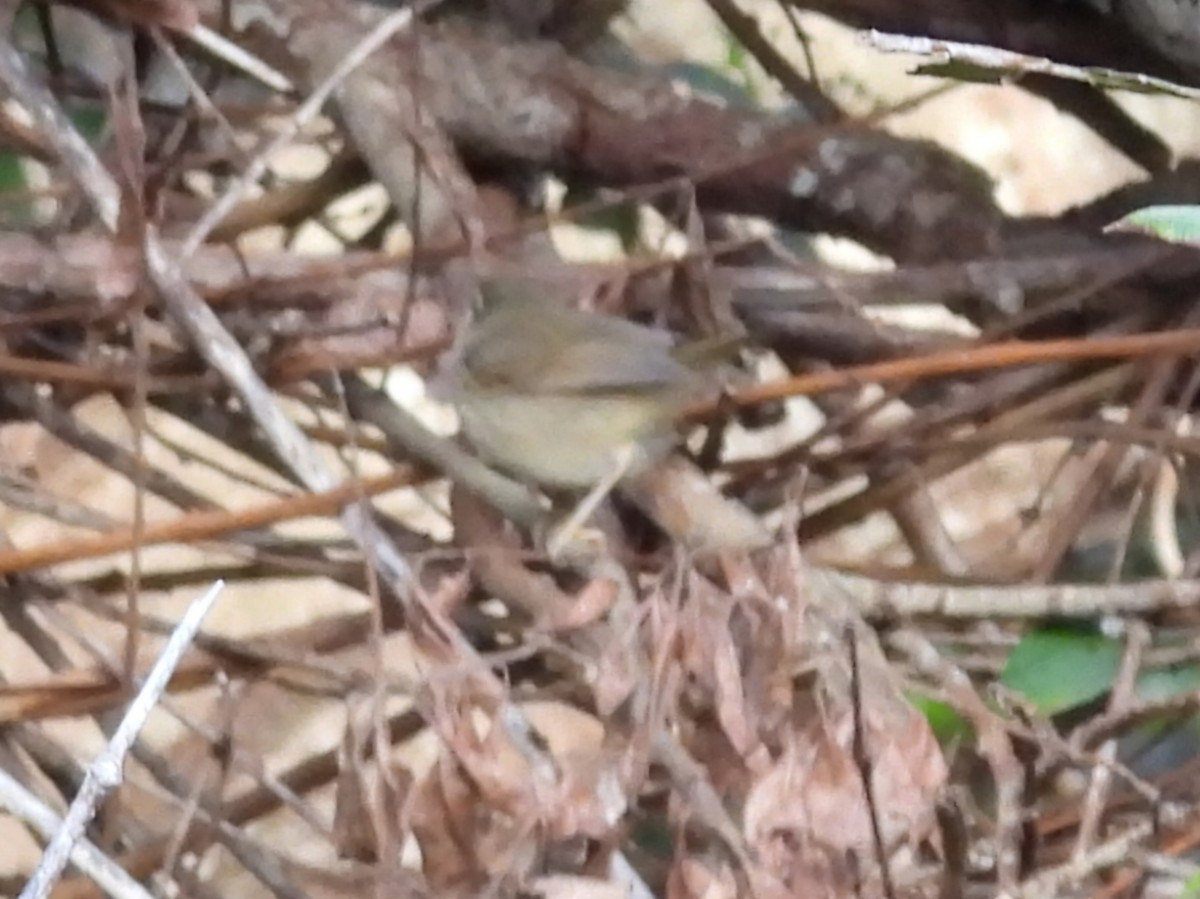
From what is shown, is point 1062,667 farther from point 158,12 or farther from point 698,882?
point 158,12

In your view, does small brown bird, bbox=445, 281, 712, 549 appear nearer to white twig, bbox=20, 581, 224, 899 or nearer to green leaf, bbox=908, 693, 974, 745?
green leaf, bbox=908, 693, 974, 745

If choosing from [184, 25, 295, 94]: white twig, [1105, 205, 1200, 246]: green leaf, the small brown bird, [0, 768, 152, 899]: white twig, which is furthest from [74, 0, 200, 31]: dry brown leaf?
[1105, 205, 1200, 246]: green leaf

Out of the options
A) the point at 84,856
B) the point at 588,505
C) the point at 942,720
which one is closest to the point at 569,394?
the point at 588,505

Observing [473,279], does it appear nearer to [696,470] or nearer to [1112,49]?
[696,470]

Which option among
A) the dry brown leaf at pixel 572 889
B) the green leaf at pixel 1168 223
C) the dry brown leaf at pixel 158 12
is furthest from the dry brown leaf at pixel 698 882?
the dry brown leaf at pixel 158 12

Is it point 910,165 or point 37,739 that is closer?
point 37,739

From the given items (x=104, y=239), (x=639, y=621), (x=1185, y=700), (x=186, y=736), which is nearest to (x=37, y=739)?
(x=104, y=239)
